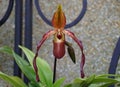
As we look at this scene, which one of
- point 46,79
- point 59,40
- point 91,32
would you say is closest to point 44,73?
point 46,79

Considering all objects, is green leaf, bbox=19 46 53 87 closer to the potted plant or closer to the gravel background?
the potted plant

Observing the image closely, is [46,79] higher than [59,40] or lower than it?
lower

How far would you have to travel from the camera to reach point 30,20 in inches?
53.4

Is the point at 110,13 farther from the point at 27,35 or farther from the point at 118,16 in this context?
the point at 27,35

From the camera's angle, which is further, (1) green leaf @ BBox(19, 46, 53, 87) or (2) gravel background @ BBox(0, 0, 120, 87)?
(2) gravel background @ BBox(0, 0, 120, 87)

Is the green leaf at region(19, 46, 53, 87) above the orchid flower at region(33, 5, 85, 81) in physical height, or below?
below

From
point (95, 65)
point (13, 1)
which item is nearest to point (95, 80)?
point (95, 65)

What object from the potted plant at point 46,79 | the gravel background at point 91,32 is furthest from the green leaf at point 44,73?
the gravel background at point 91,32

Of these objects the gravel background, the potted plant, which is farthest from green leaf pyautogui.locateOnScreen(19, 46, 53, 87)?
the gravel background

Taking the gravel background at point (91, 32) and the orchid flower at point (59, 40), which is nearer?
the orchid flower at point (59, 40)

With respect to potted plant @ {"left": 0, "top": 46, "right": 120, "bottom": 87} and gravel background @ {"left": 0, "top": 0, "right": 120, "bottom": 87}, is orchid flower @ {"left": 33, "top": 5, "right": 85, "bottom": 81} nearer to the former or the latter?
potted plant @ {"left": 0, "top": 46, "right": 120, "bottom": 87}

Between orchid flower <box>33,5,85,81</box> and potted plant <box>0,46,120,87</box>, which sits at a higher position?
orchid flower <box>33,5,85,81</box>

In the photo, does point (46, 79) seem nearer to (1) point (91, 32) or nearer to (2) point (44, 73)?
(2) point (44, 73)

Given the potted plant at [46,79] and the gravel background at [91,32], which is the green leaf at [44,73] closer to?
the potted plant at [46,79]
